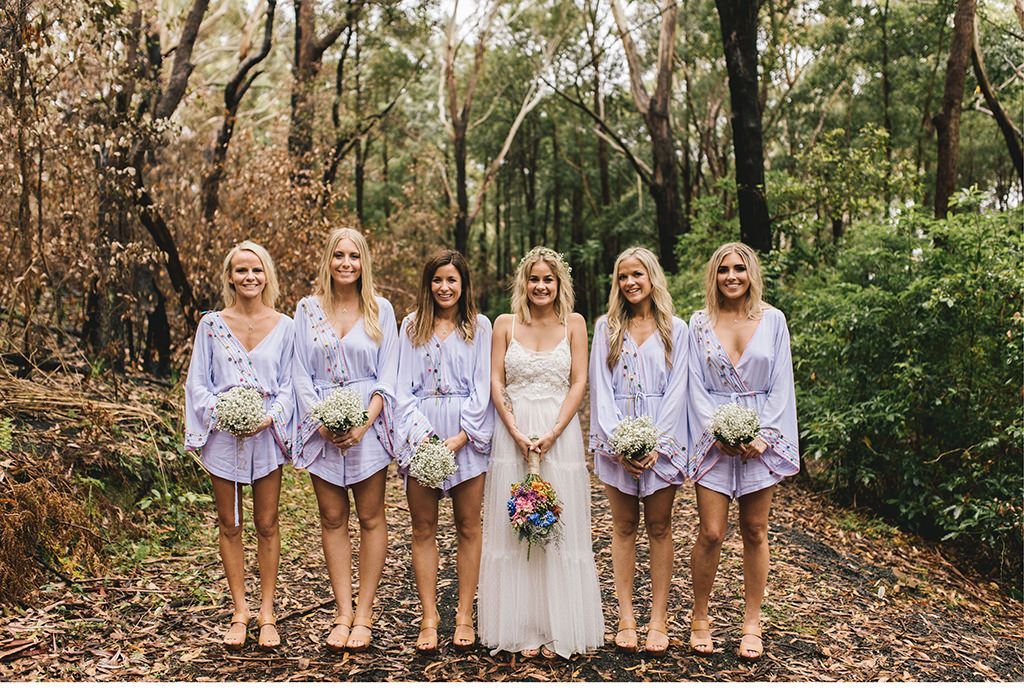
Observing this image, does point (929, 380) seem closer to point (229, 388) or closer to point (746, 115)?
point (746, 115)

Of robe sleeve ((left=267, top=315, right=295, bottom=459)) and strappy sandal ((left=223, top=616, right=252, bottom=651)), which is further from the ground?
robe sleeve ((left=267, top=315, right=295, bottom=459))

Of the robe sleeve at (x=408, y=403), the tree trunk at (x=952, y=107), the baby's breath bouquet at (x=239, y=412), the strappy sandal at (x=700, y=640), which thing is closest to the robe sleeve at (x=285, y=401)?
the baby's breath bouquet at (x=239, y=412)

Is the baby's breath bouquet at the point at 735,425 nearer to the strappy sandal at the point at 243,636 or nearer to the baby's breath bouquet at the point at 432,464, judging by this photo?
the baby's breath bouquet at the point at 432,464

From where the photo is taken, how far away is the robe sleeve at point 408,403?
181 inches

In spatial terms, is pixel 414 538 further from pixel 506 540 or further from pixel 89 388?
pixel 89 388

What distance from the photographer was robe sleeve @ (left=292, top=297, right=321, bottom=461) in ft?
15.3

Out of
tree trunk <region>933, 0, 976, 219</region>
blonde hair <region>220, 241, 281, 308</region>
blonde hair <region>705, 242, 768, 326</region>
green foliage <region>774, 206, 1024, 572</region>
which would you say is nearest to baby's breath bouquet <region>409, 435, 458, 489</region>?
blonde hair <region>220, 241, 281, 308</region>

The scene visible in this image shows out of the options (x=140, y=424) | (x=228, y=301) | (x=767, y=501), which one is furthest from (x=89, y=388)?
(x=767, y=501)

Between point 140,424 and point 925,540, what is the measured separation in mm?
7188

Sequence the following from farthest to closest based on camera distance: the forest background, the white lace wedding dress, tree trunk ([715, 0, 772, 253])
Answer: tree trunk ([715, 0, 772, 253])
the forest background
the white lace wedding dress

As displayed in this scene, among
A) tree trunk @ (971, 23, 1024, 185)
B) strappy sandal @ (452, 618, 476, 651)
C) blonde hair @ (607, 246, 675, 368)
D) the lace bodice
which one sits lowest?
strappy sandal @ (452, 618, 476, 651)

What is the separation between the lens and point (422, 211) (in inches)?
1094

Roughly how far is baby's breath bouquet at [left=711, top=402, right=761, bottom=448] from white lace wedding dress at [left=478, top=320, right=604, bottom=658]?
0.79 m

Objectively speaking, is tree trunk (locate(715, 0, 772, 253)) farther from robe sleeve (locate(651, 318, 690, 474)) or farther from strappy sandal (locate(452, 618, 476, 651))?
strappy sandal (locate(452, 618, 476, 651))
